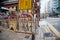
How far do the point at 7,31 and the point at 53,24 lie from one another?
463 mm

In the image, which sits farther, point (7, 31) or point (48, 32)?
point (7, 31)

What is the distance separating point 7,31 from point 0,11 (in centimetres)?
21

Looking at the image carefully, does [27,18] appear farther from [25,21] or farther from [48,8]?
[48,8]

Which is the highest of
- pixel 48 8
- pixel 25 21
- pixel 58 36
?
pixel 48 8

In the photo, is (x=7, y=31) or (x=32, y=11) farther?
(x=7, y=31)

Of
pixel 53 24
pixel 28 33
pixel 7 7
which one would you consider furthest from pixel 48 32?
pixel 7 7

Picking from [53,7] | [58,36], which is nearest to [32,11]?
[53,7]

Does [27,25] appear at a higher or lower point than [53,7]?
lower

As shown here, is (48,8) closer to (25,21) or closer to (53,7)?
(53,7)

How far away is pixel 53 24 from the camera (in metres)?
1.35

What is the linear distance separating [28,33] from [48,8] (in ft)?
0.96

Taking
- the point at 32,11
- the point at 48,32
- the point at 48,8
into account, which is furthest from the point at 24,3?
the point at 48,32

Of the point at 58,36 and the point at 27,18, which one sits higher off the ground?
the point at 27,18

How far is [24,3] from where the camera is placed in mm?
1435
